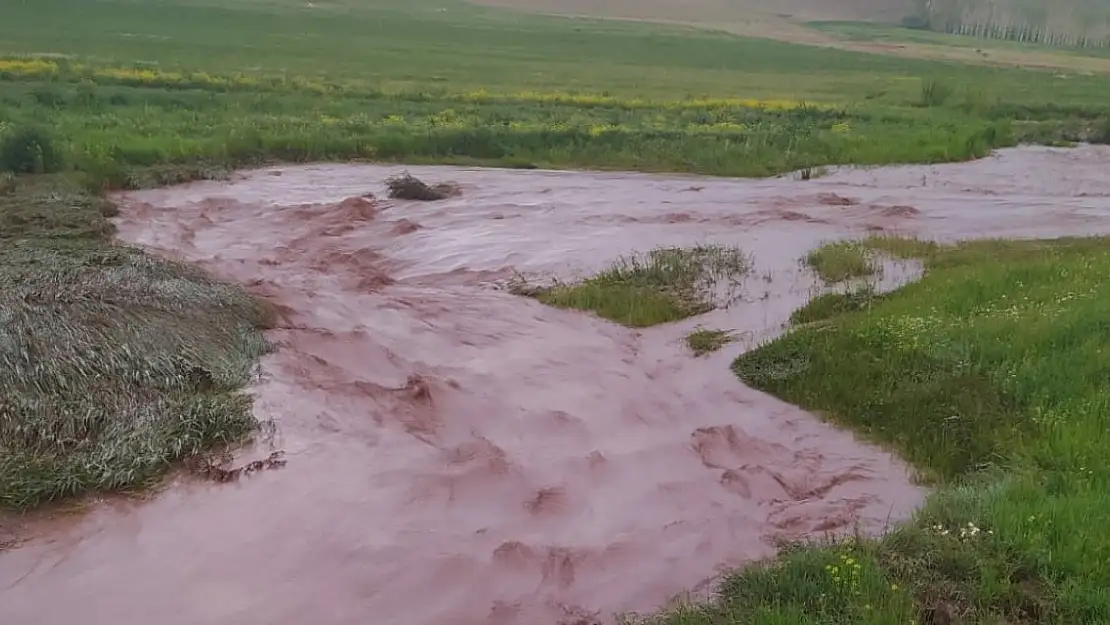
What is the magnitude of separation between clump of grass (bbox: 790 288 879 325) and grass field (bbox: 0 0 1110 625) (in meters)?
0.04

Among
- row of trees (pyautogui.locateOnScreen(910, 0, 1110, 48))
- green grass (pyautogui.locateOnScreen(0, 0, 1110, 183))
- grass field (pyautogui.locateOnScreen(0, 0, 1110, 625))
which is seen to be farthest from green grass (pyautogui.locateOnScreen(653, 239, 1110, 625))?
row of trees (pyautogui.locateOnScreen(910, 0, 1110, 48))

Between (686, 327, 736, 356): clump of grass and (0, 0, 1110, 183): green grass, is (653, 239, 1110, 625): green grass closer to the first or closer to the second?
(686, 327, 736, 356): clump of grass

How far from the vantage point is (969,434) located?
7.81m

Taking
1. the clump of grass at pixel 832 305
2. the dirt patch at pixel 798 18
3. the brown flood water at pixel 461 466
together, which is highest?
the dirt patch at pixel 798 18

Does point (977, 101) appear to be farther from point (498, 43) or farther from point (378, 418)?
point (378, 418)

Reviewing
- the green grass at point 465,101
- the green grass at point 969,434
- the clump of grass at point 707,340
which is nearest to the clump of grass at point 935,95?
the green grass at point 465,101

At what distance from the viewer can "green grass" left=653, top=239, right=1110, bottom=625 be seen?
538 centimetres

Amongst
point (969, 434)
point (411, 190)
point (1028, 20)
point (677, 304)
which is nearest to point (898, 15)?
point (1028, 20)

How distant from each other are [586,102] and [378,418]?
67.8ft

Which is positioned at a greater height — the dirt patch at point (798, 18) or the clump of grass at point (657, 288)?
the dirt patch at point (798, 18)

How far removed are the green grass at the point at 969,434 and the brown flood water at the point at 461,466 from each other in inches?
18.7

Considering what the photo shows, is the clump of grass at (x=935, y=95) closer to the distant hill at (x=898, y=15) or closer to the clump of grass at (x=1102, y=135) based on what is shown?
the clump of grass at (x=1102, y=135)

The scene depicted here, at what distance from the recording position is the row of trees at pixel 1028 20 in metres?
73.6

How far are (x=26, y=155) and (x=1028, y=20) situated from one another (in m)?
77.2
